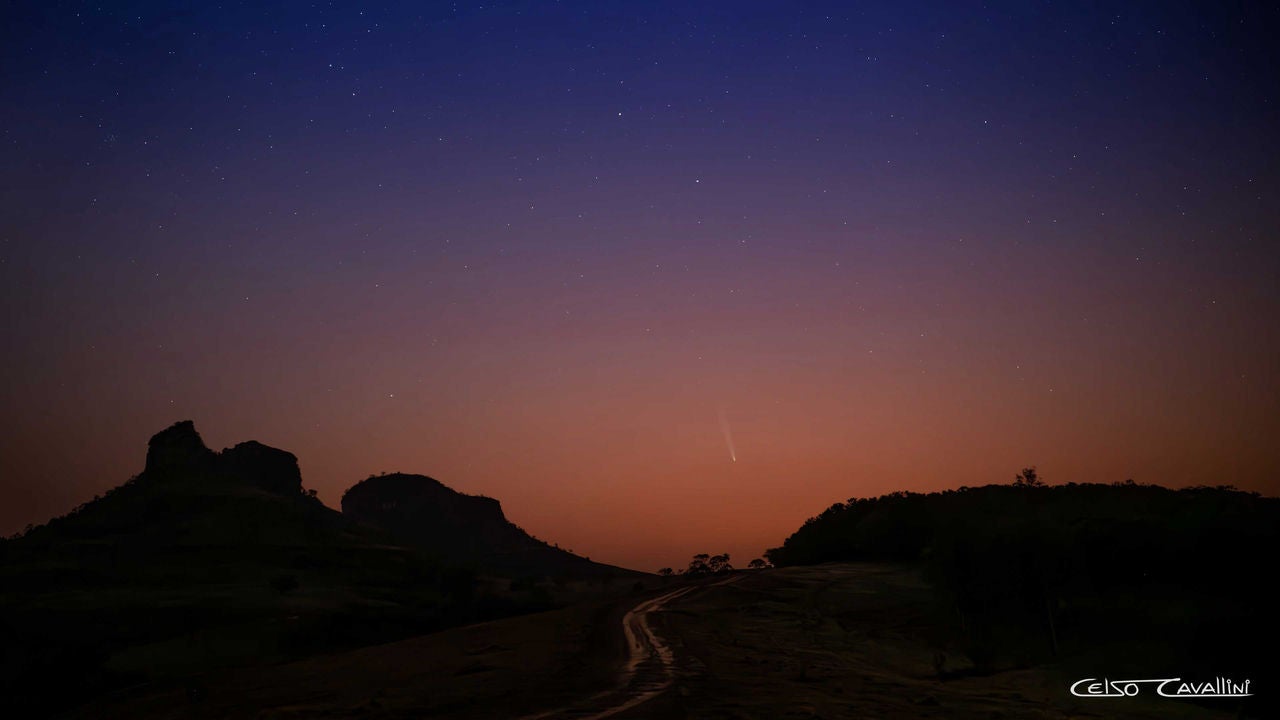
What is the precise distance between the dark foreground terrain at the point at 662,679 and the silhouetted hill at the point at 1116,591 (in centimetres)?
218

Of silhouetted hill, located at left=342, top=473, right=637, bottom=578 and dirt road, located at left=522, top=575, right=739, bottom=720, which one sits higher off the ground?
silhouetted hill, located at left=342, top=473, right=637, bottom=578

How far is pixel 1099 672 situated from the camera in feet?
68.8

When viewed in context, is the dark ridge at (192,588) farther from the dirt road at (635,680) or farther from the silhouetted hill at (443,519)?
the silhouetted hill at (443,519)

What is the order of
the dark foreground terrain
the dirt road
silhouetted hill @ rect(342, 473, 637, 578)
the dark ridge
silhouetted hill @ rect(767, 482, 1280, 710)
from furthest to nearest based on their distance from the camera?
silhouetted hill @ rect(342, 473, 637, 578)
the dark ridge
silhouetted hill @ rect(767, 482, 1280, 710)
the dark foreground terrain
the dirt road

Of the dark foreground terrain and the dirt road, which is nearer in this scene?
the dirt road

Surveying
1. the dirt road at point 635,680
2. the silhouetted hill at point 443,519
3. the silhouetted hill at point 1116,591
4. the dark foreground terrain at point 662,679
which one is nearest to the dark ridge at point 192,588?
the dark foreground terrain at point 662,679

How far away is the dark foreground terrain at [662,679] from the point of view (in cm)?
1330

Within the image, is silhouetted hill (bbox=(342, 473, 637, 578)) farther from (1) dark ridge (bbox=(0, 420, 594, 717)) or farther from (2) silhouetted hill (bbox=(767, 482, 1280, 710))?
(2) silhouetted hill (bbox=(767, 482, 1280, 710))

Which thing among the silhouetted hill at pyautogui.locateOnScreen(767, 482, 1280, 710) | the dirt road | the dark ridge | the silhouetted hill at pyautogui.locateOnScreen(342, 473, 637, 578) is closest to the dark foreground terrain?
the dirt road

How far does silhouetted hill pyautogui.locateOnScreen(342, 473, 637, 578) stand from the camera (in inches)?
6826

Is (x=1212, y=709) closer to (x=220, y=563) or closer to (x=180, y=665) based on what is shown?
(x=180, y=665)

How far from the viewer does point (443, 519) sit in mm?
184375

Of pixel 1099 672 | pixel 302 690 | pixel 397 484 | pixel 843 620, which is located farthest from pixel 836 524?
pixel 397 484

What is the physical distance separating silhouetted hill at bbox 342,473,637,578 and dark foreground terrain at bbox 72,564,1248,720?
142009mm
